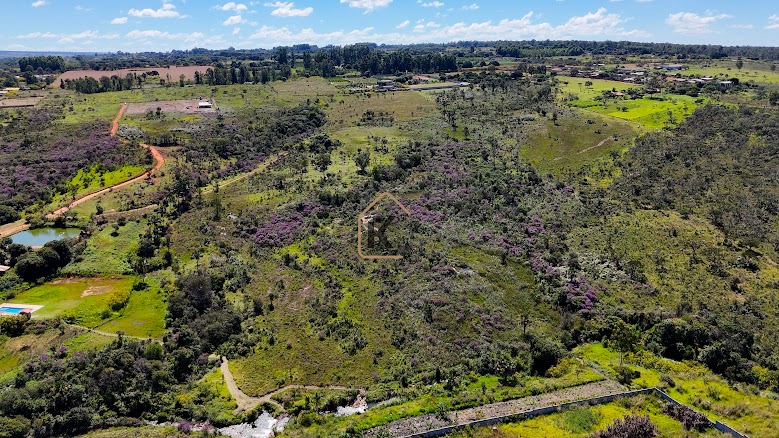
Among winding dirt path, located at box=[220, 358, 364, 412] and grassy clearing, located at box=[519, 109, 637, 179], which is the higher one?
grassy clearing, located at box=[519, 109, 637, 179]

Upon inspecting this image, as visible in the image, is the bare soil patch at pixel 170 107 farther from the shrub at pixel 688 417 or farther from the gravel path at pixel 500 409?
the shrub at pixel 688 417

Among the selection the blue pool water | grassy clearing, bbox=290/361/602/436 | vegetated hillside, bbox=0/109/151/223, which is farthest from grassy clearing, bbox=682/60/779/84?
the blue pool water

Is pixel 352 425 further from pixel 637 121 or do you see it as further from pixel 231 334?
pixel 637 121

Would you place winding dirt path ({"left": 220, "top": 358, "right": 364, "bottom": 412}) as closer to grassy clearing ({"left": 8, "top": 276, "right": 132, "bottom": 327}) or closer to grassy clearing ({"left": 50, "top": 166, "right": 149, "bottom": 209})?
grassy clearing ({"left": 8, "top": 276, "right": 132, "bottom": 327})

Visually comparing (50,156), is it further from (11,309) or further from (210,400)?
(210,400)

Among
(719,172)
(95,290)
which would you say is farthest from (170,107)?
(719,172)

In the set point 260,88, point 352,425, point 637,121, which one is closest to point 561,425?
point 352,425
